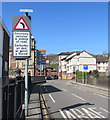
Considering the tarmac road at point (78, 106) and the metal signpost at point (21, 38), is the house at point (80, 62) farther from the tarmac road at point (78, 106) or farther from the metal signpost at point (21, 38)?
the metal signpost at point (21, 38)

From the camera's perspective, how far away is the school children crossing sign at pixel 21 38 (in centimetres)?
877

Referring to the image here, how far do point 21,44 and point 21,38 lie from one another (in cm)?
26

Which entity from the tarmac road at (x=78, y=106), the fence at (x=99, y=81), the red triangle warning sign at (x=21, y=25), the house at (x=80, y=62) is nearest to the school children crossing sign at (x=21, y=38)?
the red triangle warning sign at (x=21, y=25)

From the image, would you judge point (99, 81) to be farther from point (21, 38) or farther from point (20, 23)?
point (20, 23)

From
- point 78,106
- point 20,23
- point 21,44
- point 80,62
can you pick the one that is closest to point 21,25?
point 20,23

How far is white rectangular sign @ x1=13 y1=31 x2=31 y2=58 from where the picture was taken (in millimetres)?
8766

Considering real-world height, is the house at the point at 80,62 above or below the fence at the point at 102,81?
above

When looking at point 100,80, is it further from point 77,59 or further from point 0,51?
point 77,59

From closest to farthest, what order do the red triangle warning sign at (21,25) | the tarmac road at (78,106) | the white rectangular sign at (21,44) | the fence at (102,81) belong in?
1. the white rectangular sign at (21,44)
2. the red triangle warning sign at (21,25)
3. the tarmac road at (78,106)
4. the fence at (102,81)

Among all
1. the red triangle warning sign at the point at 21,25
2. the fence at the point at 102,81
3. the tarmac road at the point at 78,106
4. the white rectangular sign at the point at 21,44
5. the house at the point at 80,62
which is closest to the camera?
the white rectangular sign at the point at 21,44

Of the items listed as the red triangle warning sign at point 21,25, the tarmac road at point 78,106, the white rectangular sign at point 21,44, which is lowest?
the tarmac road at point 78,106

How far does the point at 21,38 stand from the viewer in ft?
29.2

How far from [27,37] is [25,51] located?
23.2 inches

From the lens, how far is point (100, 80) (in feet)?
113
